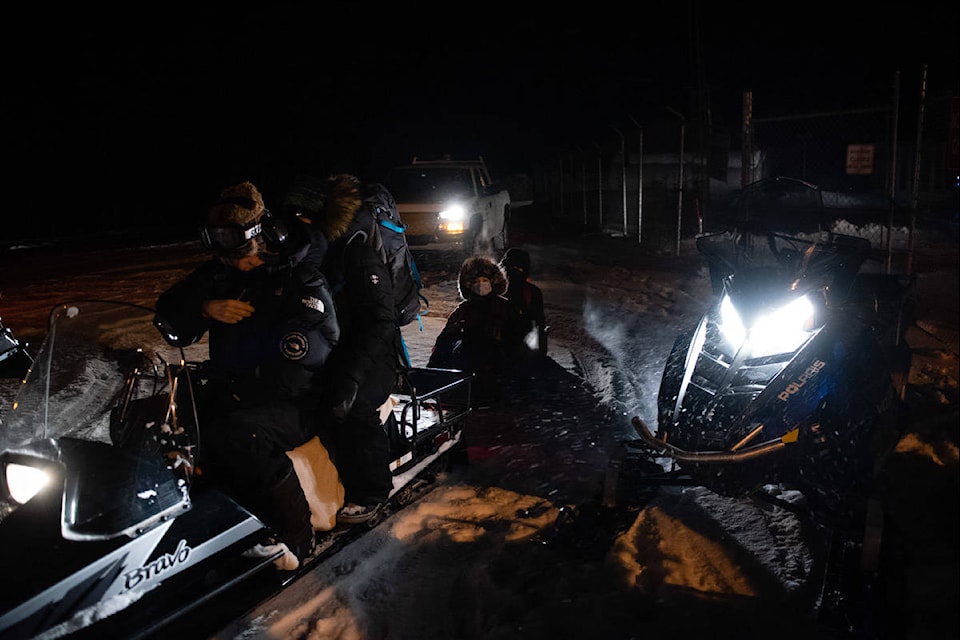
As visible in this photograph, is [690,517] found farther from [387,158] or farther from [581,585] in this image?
[387,158]

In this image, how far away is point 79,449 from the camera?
9.45 ft

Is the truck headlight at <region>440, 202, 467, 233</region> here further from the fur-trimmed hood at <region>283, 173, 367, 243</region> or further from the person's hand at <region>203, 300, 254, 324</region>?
the person's hand at <region>203, 300, 254, 324</region>

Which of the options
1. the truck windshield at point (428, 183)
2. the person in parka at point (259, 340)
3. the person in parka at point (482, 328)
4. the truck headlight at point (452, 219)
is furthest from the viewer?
the truck windshield at point (428, 183)

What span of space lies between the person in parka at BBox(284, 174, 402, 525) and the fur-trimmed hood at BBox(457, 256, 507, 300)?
10.8ft

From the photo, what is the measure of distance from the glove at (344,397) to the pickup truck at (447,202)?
34.8ft

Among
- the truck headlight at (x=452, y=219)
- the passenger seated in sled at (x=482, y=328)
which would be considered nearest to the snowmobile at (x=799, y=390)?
the passenger seated in sled at (x=482, y=328)

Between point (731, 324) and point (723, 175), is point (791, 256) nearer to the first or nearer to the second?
point (731, 324)

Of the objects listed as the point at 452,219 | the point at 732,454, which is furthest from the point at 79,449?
the point at 452,219

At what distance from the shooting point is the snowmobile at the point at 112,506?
2.60 m

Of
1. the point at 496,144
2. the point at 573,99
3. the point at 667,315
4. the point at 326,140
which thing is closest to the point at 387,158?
the point at 326,140

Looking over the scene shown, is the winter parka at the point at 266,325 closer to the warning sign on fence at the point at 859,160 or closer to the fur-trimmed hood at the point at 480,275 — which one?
the fur-trimmed hood at the point at 480,275

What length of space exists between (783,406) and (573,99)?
5087 cm

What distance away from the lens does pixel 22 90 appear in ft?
129

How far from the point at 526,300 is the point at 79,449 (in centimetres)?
531
